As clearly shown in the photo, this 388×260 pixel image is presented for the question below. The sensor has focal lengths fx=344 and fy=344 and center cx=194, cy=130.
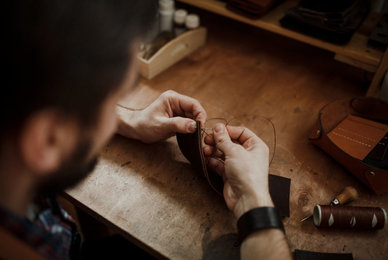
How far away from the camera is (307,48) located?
1.64 metres

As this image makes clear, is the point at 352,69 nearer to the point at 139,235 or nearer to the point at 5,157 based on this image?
the point at 139,235

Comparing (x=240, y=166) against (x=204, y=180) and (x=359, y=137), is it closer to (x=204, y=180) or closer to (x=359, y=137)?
(x=204, y=180)

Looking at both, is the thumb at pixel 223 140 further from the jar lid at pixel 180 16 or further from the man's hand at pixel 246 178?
the jar lid at pixel 180 16

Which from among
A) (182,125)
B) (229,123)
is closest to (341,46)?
(229,123)

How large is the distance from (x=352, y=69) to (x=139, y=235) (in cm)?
119

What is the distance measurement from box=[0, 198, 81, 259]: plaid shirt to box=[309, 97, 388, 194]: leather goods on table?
2.55 feet

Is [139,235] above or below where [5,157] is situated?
below

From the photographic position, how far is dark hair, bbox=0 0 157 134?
18.0 inches

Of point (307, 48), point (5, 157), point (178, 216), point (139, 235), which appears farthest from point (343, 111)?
point (5, 157)

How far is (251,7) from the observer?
1.43 meters

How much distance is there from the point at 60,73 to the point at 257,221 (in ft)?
1.80

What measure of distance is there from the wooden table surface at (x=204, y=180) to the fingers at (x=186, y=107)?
0.35ft

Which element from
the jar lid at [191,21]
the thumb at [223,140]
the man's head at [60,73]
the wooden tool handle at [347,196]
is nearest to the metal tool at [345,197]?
the wooden tool handle at [347,196]

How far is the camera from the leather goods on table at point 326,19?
1.32 meters
